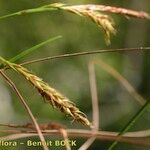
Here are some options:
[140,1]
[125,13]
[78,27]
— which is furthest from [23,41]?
[125,13]

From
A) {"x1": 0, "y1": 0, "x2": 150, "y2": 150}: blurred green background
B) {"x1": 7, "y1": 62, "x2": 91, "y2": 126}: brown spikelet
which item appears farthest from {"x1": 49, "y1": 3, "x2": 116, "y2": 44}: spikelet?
{"x1": 0, "y1": 0, "x2": 150, "y2": 150}: blurred green background

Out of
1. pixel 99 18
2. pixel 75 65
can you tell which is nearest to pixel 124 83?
pixel 99 18

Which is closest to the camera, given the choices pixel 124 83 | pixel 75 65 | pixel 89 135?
pixel 89 135

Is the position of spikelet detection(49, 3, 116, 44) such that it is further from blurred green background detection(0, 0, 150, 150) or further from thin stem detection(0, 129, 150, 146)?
blurred green background detection(0, 0, 150, 150)

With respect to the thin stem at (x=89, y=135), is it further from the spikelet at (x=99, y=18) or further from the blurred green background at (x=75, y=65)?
the blurred green background at (x=75, y=65)

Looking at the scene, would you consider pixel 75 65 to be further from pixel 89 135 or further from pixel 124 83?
pixel 89 135

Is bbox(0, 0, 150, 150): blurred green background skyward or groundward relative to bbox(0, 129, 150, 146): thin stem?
skyward

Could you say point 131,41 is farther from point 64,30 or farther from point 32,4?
point 32,4

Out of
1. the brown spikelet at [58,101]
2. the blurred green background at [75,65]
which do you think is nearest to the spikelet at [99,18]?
the brown spikelet at [58,101]

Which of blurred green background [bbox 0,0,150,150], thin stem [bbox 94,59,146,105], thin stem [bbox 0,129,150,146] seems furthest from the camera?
blurred green background [bbox 0,0,150,150]
